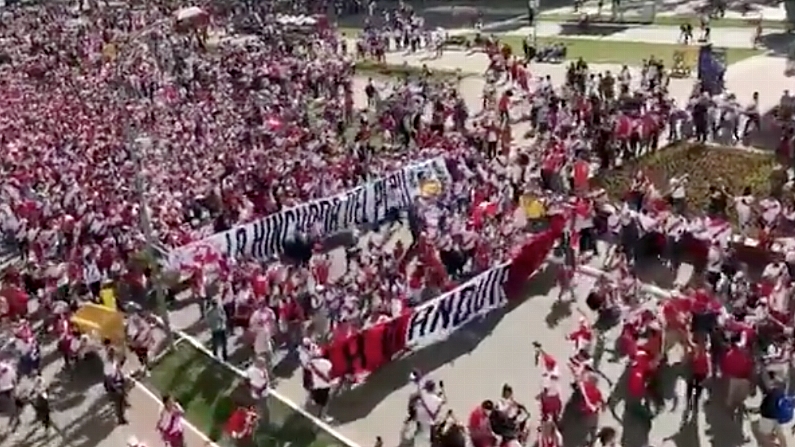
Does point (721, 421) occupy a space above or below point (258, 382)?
below

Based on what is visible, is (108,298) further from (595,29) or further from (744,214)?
(595,29)

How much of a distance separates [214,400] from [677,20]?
122 ft

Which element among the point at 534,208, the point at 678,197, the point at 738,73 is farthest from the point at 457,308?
the point at 738,73

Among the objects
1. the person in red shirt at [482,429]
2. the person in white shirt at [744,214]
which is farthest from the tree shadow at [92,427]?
the person in white shirt at [744,214]

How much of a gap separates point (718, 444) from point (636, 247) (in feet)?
22.8

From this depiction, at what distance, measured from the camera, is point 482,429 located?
593 inches

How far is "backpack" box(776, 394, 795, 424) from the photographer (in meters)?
14.8

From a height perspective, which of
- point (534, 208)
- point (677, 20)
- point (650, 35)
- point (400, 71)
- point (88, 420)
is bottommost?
point (88, 420)

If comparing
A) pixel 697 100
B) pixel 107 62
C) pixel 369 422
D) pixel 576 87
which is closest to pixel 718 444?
pixel 369 422

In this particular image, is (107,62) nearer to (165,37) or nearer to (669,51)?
(165,37)

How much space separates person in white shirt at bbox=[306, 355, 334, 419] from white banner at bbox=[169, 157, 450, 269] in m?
6.09

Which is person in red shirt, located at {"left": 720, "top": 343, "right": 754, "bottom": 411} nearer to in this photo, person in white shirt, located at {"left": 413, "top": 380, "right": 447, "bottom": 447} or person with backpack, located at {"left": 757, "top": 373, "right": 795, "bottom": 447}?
person with backpack, located at {"left": 757, "top": 373, "right": 795, "bottom": 447}

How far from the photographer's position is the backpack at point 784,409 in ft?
48.4

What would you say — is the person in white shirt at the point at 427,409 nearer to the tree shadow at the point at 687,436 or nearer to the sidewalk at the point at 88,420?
the tree shadow at the point at 687,436
